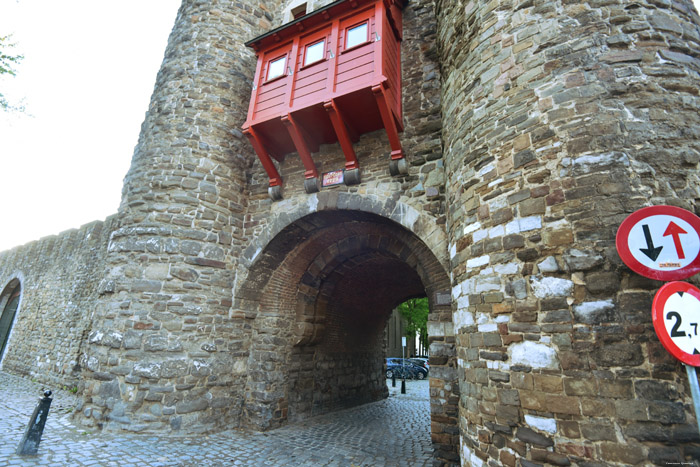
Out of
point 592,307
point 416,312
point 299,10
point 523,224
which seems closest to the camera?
point 592,307

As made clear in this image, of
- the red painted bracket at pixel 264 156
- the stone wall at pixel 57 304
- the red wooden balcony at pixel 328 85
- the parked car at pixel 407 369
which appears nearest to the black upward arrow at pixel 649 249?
the red wooden balcony at pixel 328 85

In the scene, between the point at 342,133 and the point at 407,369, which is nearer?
the point at 342,133

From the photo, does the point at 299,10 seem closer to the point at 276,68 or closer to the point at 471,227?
the point at 276,68

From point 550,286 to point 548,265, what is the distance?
17 cm

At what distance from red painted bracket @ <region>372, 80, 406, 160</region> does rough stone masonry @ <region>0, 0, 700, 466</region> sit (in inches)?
10.2

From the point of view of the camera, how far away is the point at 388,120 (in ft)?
16.5

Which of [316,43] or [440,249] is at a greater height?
[316,43]

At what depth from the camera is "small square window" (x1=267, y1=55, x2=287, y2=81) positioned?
20.9 feet

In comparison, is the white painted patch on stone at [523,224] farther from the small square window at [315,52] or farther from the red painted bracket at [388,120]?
the small square window at [315,52]

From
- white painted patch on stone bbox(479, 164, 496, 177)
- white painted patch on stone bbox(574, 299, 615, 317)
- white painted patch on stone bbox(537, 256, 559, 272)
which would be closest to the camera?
white painted patch on stone bbox(574, 299, 615, 317)

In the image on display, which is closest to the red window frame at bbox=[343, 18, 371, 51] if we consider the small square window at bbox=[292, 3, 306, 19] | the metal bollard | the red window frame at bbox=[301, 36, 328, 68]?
the red window frame at bbox=[301, 36, 328, 68]

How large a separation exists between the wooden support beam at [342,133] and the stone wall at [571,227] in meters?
2.21

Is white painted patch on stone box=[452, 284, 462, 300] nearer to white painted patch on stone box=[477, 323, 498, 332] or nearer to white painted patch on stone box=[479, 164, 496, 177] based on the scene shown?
white painted patch on stone box=[477, 323, 498, 332]

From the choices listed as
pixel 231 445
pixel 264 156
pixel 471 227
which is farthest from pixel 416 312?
pixel 471 227
